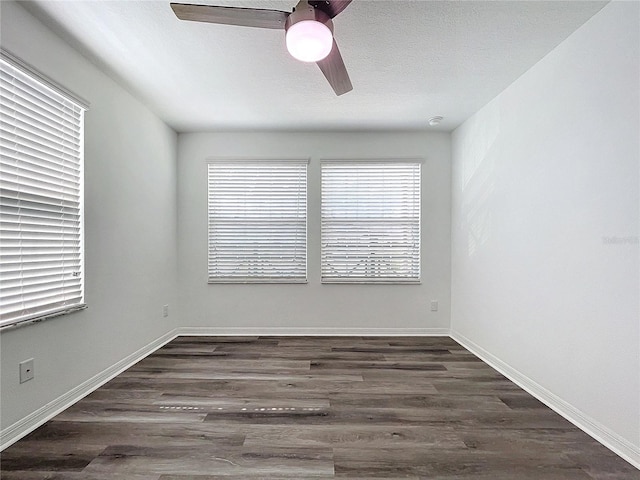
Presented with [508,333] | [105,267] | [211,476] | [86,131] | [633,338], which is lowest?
[211,476]

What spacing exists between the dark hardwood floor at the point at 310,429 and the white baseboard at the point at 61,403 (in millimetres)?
63

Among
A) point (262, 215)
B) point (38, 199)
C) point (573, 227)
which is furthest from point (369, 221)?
point (38, 199)

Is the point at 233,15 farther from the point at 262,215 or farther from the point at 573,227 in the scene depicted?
the point at 262,215

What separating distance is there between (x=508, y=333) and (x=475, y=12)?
2459 millimetres

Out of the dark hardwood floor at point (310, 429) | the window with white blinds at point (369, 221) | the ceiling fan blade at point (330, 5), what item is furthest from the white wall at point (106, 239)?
the window with white blinds at point (369, 221)

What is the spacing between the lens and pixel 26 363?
81.1 inches

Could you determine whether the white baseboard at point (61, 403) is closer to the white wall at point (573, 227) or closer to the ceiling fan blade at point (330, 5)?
the ceiling fan blade at point (330, 5)

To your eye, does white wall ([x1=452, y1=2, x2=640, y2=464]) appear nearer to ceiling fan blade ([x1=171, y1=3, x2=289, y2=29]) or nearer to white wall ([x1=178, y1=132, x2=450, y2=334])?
white wall ([x1=178, y1=132, x2=450, y2=334])

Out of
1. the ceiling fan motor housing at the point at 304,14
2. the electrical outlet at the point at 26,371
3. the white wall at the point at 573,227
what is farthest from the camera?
the electrical outlet at the point at 26,371

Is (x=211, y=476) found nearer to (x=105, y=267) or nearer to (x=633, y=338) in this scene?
(x=105, y=267)

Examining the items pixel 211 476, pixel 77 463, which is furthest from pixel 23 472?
pixel 211 476

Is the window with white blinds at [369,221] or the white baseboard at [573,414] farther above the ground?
the window with white blinds at [369,221]

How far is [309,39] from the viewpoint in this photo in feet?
5.16

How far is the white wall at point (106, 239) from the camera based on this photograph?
2076 mm
